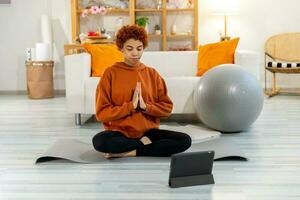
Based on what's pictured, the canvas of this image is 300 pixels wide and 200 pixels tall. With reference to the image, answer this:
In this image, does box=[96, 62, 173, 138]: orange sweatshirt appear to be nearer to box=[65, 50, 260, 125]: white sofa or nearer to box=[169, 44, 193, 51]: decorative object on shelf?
box=[65, 50, 260, 125]: white sofa

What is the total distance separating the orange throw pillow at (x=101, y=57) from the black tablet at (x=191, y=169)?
6.91 ft

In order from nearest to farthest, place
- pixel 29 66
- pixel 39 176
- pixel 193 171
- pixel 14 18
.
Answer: pixel 193 171 < pixel 39 176 < pixel 29 66 < pixel 14 18

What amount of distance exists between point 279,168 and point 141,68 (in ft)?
3.38

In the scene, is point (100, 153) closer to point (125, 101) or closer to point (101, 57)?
point (125, 101)

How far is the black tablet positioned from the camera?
224cm

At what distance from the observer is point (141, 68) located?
289 cm

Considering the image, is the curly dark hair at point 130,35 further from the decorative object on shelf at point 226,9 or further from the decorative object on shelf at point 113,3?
the decorative object on shelf at point 113,3

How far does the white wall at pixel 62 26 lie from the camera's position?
6688mm

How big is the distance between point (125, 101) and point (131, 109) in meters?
0.10

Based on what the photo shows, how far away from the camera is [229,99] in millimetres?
3438

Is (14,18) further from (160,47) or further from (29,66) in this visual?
(160,47)

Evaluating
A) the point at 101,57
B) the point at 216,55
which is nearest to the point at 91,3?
the point at 101,57

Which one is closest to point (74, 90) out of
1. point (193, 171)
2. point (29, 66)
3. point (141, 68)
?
point (141, 68)

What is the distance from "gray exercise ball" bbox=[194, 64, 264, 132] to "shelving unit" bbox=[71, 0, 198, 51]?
3032 mm
